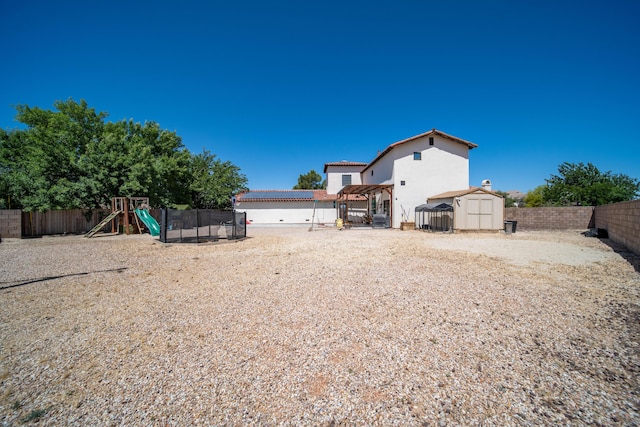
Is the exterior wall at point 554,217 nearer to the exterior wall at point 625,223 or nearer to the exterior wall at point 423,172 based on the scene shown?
the exterior wall at point 423,172

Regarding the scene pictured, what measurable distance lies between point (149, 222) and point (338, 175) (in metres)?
21.4

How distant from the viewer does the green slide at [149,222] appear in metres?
16.6

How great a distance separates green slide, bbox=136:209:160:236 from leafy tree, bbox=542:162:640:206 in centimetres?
3872

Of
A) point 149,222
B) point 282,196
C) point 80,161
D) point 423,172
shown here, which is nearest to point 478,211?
point 423,172

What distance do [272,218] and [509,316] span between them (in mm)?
25813

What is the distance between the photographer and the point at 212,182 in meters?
32.5

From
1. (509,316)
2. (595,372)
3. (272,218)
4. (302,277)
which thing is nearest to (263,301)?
(302,277)

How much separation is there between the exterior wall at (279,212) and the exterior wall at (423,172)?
888 centimetres

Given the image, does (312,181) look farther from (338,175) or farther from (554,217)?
(554,217)

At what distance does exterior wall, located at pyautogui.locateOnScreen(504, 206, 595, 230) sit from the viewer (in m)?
21.2

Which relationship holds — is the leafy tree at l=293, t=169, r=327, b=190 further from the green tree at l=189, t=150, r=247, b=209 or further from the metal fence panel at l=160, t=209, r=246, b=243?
the metal fence panel at l=160, t=209, r=246, b=243

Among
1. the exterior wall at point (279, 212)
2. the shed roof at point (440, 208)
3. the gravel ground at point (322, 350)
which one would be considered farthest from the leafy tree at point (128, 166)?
the shed roof at point (440, 208)

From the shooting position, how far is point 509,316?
156 inches

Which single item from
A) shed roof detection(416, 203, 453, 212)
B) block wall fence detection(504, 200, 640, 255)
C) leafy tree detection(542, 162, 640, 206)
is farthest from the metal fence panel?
leafy tree detection(542, 162, 640, 206)
